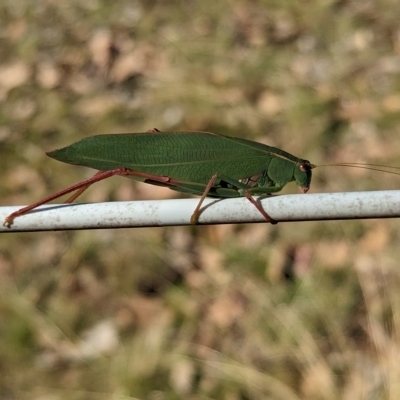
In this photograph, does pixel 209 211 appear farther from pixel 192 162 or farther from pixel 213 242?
pixel 213 242

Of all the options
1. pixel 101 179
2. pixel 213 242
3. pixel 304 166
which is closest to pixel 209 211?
pixel 101 179

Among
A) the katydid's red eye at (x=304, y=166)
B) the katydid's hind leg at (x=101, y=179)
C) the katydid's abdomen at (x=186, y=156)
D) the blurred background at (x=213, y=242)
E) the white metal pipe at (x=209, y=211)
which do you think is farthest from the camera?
the blurred background at (x=213, y=242)

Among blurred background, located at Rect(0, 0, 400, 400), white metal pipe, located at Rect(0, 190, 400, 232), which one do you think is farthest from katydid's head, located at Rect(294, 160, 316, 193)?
blurred background, located at Rect(0, 0, 400, 400)

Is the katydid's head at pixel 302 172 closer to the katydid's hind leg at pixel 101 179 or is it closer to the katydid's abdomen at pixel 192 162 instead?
the katydid's abdomen at pixel 192 162

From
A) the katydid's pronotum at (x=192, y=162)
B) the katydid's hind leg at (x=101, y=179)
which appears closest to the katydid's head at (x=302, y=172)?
the katydid's pronotum at (x=192, y=162)

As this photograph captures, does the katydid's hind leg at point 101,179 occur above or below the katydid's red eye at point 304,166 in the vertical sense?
below

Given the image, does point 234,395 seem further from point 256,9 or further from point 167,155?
point 256,9

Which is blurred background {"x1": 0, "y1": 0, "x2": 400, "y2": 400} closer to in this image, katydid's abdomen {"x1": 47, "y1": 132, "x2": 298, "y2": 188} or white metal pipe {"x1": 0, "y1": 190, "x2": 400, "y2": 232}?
katydid's abdomen {"x1": 47, "y1": 132, "x2": 298, "y2": 188}
